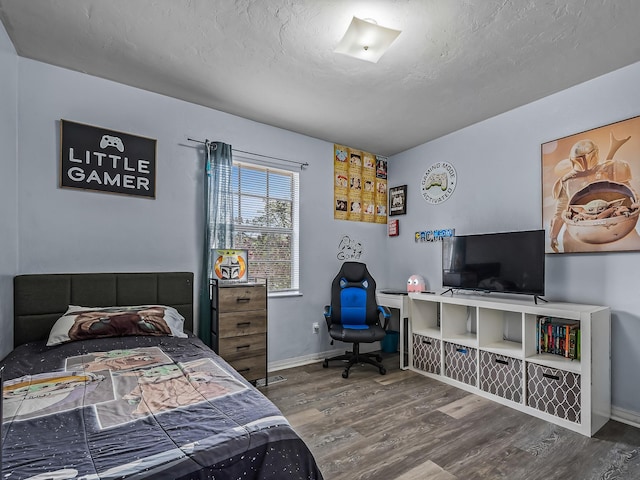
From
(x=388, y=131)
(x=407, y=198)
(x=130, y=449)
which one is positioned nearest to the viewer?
(x=130, y=449)

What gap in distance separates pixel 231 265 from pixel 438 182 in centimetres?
257

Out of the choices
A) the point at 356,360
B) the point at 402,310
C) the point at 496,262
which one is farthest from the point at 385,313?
the point at 496,262

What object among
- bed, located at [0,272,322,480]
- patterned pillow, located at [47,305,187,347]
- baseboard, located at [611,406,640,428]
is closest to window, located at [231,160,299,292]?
patterned pillow, located at [47,305,187,347]

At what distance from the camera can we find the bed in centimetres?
112

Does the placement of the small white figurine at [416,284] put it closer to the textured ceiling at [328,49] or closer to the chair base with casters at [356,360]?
the chair base with casters at [356,360]

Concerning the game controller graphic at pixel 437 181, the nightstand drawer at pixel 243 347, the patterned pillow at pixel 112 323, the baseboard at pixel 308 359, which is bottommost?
the baseboard at pixel 308 359

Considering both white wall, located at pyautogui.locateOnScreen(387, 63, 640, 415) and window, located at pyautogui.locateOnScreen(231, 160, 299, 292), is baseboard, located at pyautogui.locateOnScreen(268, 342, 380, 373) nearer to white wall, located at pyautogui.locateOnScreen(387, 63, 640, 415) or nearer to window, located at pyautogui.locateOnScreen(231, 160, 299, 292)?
window, located at pyautogui.locateOnScreen(231, 160, 299, 292)

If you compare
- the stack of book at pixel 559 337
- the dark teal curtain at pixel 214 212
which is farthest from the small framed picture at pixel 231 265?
the stack of book at pixel 559 337

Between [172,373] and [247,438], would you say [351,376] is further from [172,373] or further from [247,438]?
[247,438]

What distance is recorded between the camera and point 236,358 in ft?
10.2

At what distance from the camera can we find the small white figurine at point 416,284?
13.2 feet

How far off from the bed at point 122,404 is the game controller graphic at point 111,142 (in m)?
1.09

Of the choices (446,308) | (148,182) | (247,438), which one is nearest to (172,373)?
(247,438)

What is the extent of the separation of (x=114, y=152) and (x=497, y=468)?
3.59 meters
